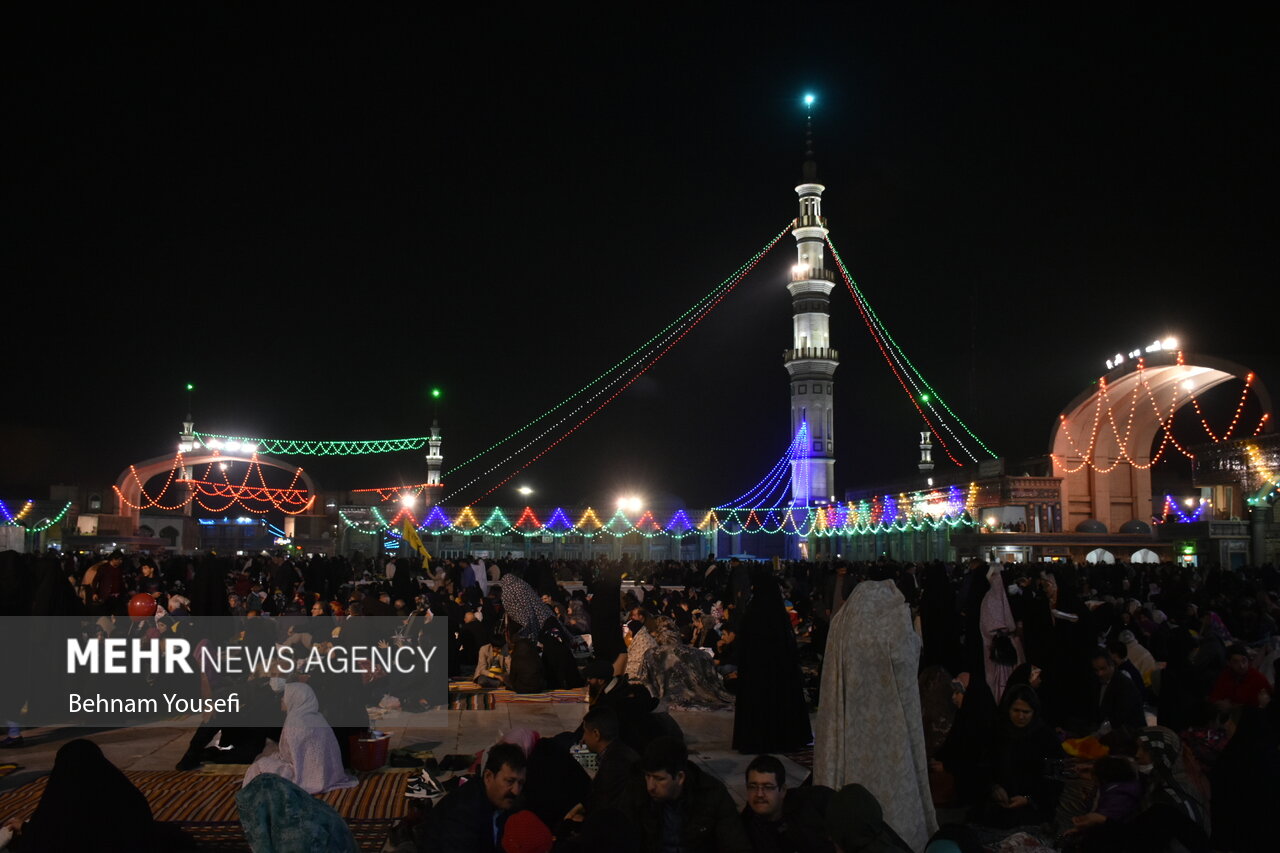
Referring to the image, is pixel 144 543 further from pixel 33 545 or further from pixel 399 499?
pixel 399 499

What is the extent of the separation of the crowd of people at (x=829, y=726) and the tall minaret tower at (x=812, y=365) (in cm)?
2911

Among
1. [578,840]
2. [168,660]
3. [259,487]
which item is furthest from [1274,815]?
[259,487]

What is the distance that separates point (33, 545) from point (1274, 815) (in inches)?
1450

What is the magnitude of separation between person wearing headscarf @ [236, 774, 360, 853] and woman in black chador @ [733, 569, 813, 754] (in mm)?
3609

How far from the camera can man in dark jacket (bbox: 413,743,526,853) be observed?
3.44 m

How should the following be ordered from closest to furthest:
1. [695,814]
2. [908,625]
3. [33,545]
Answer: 1. [695,814]
2. [908,625]
3. [33,545]

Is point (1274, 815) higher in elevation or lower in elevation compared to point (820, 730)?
lower

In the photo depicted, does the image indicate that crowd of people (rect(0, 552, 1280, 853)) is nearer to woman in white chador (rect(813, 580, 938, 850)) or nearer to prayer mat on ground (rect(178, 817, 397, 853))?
woman in white chador (rect(813, 580, 938, 850))

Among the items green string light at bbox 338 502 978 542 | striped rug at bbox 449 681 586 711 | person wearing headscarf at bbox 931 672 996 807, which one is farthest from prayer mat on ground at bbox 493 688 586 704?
green string light at bbox 338 502 978 542

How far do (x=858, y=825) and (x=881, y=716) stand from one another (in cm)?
108

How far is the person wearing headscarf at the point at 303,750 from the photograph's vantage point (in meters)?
5.25

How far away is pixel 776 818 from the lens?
369cm

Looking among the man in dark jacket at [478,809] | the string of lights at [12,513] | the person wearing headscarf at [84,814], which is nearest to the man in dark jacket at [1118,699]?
the man in dark jacket at [478,809]

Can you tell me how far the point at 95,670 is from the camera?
736 centimetres
